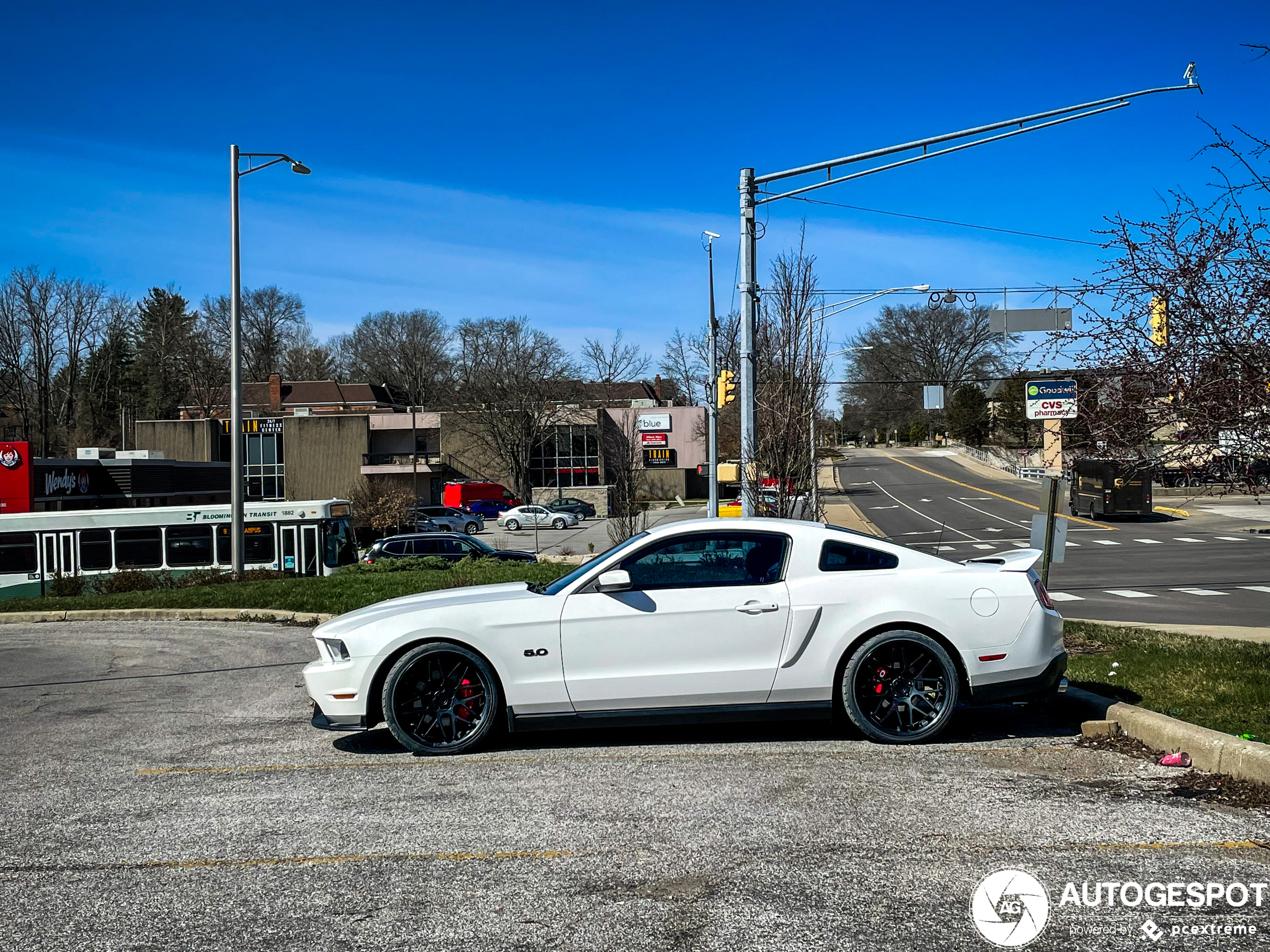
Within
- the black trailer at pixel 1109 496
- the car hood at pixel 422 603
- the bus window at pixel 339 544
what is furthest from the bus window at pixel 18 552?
the black trailer at pixel 1109 496

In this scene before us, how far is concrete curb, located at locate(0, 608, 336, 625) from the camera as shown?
16.5 m

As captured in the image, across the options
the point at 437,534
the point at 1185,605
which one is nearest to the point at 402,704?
the point at 1185,605

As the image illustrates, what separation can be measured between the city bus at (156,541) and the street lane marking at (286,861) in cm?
2103

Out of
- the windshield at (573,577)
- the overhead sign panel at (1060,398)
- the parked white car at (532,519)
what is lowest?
the parked white car at (532,519)

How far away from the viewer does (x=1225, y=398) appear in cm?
629

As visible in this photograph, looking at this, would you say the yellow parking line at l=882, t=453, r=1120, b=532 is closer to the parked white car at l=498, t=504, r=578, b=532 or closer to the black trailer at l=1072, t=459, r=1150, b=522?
the black trailer at l=1072, t=459, r=1150, b=522

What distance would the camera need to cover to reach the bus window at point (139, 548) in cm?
2581

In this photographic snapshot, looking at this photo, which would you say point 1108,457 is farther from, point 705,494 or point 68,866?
point 705,494

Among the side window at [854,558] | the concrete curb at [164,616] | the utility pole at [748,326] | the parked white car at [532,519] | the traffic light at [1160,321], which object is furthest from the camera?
the parked white car at [532,519]

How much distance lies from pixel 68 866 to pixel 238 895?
1043mm

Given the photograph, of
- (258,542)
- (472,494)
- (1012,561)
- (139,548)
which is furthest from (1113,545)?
(472,494)

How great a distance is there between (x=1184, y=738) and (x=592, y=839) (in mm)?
3740

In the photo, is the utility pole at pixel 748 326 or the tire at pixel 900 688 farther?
the utility pole at pixel 748 326

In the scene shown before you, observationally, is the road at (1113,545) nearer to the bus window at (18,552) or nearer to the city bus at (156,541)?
the city bus at (156,541)
